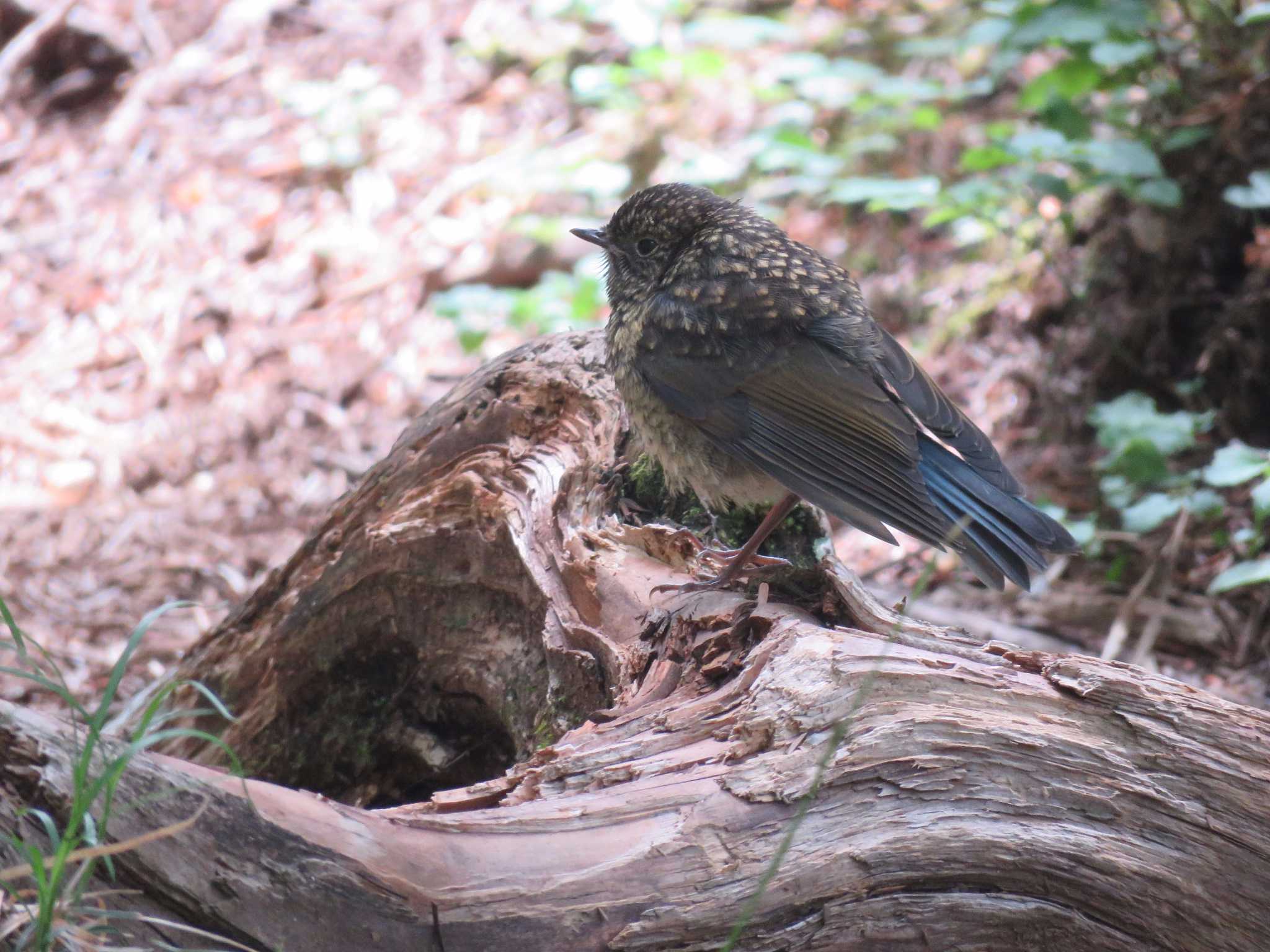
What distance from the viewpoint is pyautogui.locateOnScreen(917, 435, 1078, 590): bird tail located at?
111 inches

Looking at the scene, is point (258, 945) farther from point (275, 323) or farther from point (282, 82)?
point (282, 82)

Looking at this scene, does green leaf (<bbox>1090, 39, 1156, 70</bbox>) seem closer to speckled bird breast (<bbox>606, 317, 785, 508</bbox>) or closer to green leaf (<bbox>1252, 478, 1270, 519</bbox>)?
green leaf (<bbox>1252, 478, 1270, 519</bbox>)

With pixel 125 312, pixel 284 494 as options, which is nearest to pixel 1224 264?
pixel 284 494

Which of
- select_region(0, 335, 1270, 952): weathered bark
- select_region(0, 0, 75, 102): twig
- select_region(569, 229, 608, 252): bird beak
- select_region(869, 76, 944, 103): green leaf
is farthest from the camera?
select_region(0, 0, 75, 102): twig

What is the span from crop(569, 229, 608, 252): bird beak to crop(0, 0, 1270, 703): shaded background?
126cm

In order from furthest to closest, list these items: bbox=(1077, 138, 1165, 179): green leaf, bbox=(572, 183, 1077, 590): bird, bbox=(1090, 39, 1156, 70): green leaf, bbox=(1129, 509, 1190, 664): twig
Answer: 1. bbox=(1090, 39, 1156, 70): green leaf
2. bbox=(1077, 138, 1165, 179): green leaf
3. bbox=(1129, 509, 1190, 664): twig
4. bbox=(572, 183, 1077, 590): bird

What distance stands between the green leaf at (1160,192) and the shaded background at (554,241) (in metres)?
0.02

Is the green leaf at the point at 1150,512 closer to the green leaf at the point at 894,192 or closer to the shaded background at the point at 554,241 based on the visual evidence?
the shaded background at the point at 554,241

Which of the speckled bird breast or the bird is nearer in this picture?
the bird

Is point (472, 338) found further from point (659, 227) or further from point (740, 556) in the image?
point (740, 556)

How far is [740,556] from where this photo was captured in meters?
2.98

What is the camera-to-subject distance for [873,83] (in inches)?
268

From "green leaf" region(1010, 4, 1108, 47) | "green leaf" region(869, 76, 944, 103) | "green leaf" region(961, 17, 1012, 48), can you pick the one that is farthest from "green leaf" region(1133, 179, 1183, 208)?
"green leaf" region(869, 76, 944, 103)

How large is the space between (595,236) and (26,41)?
5.83 m
